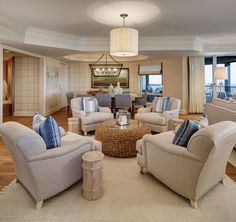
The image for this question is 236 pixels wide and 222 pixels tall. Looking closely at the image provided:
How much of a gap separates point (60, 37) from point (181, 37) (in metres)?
3.36

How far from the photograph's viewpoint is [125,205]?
2.14m

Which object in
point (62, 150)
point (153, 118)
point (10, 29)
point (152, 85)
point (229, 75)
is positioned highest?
point (10, 29)

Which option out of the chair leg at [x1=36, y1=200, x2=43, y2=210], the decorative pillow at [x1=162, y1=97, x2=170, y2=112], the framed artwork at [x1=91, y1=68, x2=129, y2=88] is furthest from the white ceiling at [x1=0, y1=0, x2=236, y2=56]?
the framed artwork at [x1=91, y1=68, x2=129, y2=88]

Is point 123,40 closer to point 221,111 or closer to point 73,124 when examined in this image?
point 73,124

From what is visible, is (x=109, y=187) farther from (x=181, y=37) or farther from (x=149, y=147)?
(x=181, y=37)

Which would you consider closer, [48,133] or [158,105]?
[48,133]

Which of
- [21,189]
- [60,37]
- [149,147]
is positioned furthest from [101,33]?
[21,189]

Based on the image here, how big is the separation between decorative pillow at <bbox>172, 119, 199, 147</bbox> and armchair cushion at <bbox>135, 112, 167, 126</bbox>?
7.53 feet

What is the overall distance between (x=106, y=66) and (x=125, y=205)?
8.01m

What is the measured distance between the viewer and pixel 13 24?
4.39m

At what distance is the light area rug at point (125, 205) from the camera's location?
1.94 m

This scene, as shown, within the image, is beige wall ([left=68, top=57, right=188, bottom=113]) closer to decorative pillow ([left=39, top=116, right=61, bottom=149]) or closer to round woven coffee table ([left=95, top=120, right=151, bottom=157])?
round woven coffee table ([left=95, top=120, right=151, bottom=157])

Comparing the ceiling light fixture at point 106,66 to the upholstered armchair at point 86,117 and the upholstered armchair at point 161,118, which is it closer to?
the upholstered armchair at point 86,117

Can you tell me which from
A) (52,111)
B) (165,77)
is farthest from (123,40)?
(52,111)
